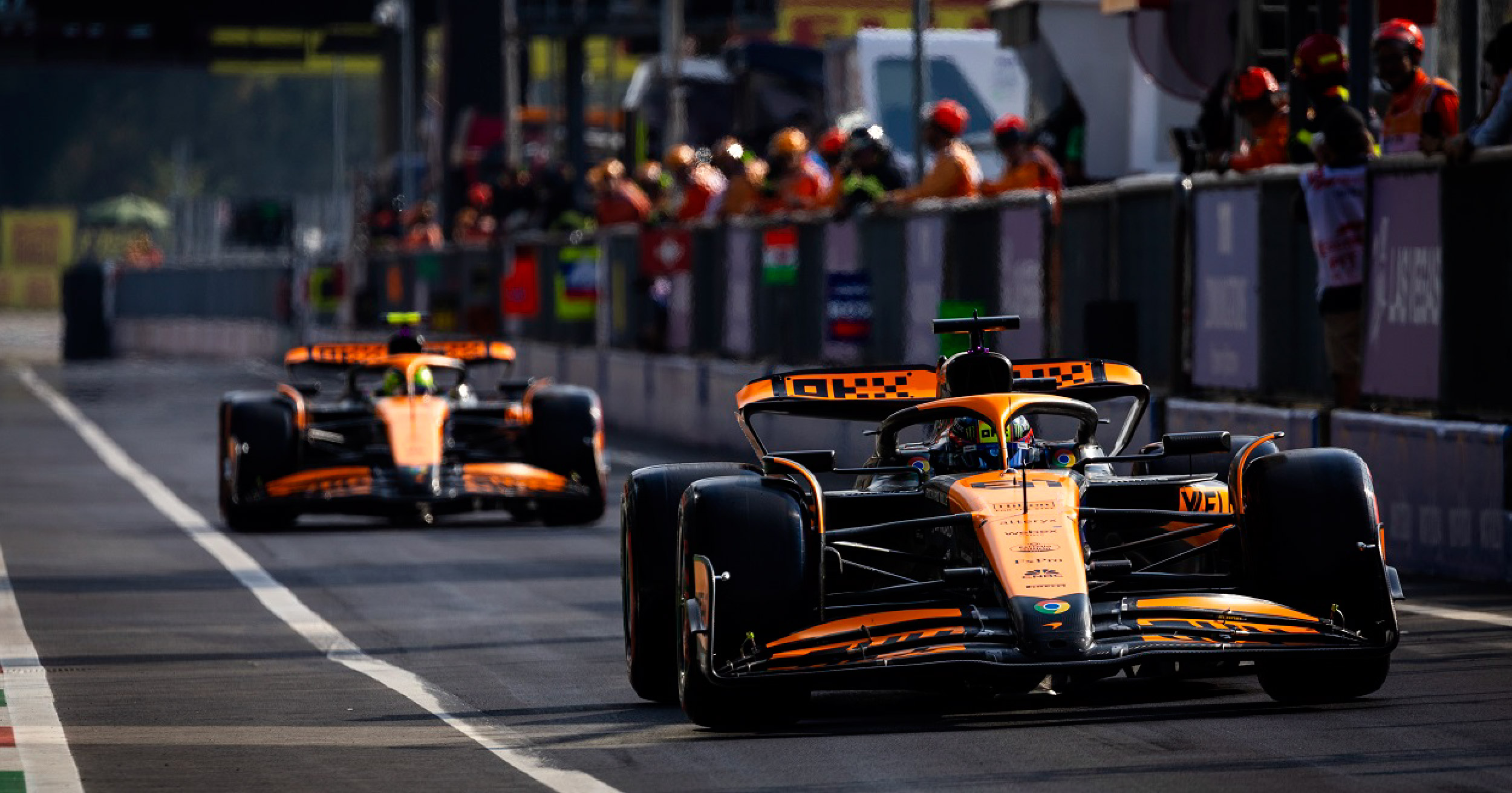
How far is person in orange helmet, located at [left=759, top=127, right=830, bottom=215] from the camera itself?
983 inches

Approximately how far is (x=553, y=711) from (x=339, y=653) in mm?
2190

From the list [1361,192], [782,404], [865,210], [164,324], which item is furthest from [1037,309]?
[164,324]

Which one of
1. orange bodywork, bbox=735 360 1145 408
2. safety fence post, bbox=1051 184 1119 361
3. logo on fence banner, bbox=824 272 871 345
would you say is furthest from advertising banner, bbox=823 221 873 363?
orange bodywork, bbox=735 360 1145 408

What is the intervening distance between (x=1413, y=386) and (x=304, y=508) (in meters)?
6.62

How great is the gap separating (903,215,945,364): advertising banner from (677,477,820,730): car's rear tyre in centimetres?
1209

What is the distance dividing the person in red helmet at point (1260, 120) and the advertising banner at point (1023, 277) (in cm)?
295

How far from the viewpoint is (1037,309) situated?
19.7 meters

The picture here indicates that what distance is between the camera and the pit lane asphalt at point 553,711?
8.07 metres

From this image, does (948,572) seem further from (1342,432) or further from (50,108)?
(50,108)

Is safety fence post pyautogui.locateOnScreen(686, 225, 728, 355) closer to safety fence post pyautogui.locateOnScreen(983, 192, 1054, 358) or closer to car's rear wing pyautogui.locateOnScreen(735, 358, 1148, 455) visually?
safety fence post pyautogui.locateOnScreen(983, 192, 1054, 358)

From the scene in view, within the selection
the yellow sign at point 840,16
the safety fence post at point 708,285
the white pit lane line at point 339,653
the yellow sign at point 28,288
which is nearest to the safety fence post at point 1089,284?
the white pit lane line at point 339,653

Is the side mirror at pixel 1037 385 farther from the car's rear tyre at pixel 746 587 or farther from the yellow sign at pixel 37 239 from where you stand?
the yellow sign at pixel 37 239

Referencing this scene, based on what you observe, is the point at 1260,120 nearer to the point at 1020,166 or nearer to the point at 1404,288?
the point at 1404,288

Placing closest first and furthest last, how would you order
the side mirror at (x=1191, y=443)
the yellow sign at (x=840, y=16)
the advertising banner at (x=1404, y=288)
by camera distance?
the side mirror at (x=1191, y=443) → the advertising banner at (x=1404, y=288) → the yellow sign at (x=840, y=16)
